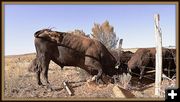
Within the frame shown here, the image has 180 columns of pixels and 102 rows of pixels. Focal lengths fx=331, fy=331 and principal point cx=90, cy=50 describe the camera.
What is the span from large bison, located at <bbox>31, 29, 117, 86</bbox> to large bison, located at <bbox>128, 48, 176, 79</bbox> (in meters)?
0.36

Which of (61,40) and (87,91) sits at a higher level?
(61,40)

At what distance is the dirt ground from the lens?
4.81 meters

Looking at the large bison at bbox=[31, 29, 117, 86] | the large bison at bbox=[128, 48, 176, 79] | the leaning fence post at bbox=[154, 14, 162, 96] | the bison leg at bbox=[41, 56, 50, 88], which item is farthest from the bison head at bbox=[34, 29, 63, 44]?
the leaning fence post at bbox=[154, 14, 162, 96]

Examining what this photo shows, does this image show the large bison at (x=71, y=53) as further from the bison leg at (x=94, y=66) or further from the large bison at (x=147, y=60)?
the large bison at (x=147, y=60)

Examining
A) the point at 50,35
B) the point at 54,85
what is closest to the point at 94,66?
the point at 54,85

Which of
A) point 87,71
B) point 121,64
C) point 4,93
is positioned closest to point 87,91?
point 87,71

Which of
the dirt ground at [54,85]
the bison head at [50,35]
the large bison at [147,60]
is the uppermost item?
the bison head at [50,35]

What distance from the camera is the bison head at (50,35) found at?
4.79m

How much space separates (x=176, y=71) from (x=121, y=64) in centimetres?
81

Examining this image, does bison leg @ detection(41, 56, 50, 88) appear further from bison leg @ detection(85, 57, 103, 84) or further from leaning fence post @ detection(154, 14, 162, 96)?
leaning fence post @ detection(154, 14, 162, 96)

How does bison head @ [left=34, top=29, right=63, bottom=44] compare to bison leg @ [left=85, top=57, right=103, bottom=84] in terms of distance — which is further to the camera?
bison leg @ [left=85, top=57, right=103, bottom=84]

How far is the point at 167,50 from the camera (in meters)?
4.84

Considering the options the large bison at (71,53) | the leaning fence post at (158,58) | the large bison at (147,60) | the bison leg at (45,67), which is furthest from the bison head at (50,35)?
the leaning fence post at (158,58)

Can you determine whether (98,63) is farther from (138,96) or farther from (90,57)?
(138,96)
